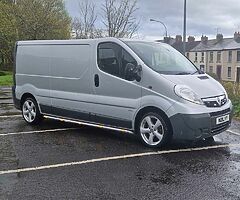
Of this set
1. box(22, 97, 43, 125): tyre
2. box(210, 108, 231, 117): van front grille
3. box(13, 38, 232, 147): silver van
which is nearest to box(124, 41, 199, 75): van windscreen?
box(13, 38, 232, 147): silver van

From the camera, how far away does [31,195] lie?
4.10 meters

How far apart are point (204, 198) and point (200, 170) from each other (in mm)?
1053

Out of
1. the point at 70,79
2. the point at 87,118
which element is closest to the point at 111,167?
the point at 87,118

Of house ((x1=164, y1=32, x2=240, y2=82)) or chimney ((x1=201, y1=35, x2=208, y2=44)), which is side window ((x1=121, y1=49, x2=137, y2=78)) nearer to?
house ((x1=164, y1=32, x2=240, y2=82))

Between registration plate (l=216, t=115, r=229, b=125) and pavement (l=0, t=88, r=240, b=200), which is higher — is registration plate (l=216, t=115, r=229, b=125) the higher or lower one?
the higher one

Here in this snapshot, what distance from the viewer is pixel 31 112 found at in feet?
27.6

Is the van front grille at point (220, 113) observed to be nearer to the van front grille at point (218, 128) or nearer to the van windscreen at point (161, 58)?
the van front grille at point (218, 128)

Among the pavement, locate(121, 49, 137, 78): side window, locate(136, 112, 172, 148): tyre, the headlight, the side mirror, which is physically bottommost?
the pavement

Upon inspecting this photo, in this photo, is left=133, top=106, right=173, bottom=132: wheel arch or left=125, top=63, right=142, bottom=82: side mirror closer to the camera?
left=133, top=106, right=173, bottom=132: wheel arch

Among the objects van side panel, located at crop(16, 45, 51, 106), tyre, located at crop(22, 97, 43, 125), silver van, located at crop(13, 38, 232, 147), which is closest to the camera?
silver van, located at crop(13, 38, 232, 147)

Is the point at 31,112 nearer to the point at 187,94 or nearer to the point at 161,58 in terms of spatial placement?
the point at 161,58

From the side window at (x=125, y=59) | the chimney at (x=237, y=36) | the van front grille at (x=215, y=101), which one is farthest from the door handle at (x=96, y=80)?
the chimney at (x=237, y=36)

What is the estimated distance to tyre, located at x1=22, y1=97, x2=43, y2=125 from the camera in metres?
8.32

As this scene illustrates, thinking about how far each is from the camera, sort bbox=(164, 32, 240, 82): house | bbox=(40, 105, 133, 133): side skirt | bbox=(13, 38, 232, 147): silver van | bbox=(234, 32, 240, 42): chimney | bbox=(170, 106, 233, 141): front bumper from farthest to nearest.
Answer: bbox=(234, 32, 240, 42): chimney < bbox=(164, 32, 240, 82): house < bbox=(40, 105, 133, 133): side skirt < bbox=(13, 38, 232, 147): silver van < bbox=(170, 106, 233, 141): front bumper
